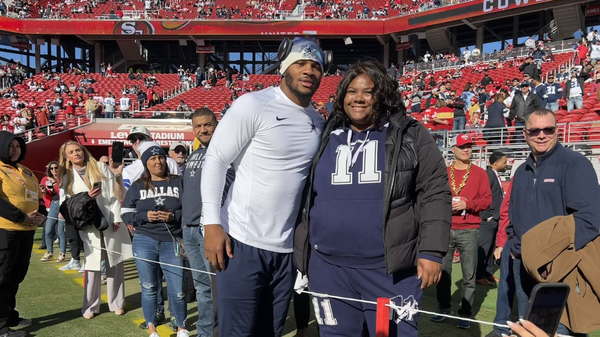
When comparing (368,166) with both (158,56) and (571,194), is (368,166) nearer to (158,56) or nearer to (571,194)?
(571,194)

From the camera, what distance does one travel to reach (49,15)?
33469 millimetres

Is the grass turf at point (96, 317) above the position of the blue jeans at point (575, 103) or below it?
below

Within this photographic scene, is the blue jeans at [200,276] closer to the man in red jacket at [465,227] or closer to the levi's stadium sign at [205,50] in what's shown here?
the man in red jacket at [465,227]

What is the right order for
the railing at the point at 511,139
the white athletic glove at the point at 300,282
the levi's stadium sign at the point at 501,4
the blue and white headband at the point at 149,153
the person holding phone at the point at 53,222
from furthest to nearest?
the levi's stadium sign at the point at 501,4, the railing at the point at 511,139, the person holding phone at the point at 53,222, the blue and white headband at the point at 149,153, the white athletic glove at the point at 300,282

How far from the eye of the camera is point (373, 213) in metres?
2.16

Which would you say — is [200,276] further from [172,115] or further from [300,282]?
[172,115]

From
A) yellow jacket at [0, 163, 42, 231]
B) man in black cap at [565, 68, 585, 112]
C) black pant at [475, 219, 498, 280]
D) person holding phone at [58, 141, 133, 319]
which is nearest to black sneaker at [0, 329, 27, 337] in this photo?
person holding phone at [58, 141, 133, 319]

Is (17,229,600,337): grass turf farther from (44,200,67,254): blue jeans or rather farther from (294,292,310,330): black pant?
(44,200,67,254): blue jeans

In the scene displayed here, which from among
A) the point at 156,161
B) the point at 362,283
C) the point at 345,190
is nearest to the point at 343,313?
the point at 362,283

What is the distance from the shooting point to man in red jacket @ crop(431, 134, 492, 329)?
4.41 meters

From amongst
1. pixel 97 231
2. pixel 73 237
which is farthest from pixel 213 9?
pixel 97 231

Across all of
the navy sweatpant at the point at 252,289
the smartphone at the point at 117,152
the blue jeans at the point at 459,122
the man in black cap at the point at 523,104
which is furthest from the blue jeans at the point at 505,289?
the blue jeans at the point at 459,122

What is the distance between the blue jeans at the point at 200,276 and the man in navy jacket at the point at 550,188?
2.32 m

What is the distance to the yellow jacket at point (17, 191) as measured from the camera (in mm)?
3859
